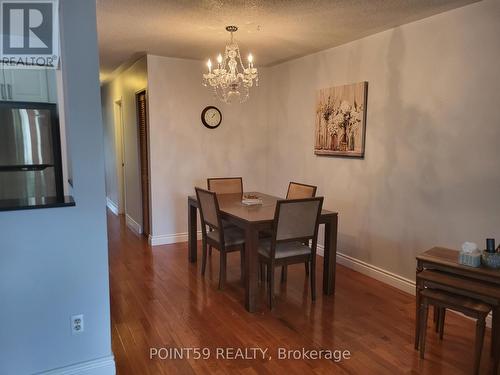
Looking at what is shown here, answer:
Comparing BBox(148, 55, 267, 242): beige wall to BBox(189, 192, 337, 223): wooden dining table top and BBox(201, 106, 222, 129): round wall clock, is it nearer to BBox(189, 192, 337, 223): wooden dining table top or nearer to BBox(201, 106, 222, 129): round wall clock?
BBox(201, 106, 222, 129): round wall clock

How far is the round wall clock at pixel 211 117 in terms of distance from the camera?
4.90 metres

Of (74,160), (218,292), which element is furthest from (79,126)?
(218,292)

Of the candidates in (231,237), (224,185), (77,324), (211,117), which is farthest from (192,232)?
(77,324)

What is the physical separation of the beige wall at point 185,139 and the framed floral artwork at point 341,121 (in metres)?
1.24

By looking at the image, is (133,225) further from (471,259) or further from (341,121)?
(471,259)

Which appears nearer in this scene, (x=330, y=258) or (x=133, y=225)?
(x=330, y=258)

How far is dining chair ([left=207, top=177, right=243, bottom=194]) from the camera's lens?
429 centimetres

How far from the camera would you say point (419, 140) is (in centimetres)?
316

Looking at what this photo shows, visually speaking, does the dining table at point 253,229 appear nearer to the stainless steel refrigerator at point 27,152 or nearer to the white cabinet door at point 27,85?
the stainless steel refrigerator at point 27,152

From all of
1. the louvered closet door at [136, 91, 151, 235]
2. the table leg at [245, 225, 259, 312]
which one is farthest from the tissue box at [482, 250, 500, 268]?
the louvered closet door at [136, 91, 151, 235]

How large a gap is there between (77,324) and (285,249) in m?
1.67

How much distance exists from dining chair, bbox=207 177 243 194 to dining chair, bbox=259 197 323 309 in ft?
4.17

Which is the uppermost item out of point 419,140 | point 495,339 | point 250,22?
point 250,22

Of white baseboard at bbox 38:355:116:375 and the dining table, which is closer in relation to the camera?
white baseboard at bbox 38:355:116:375
